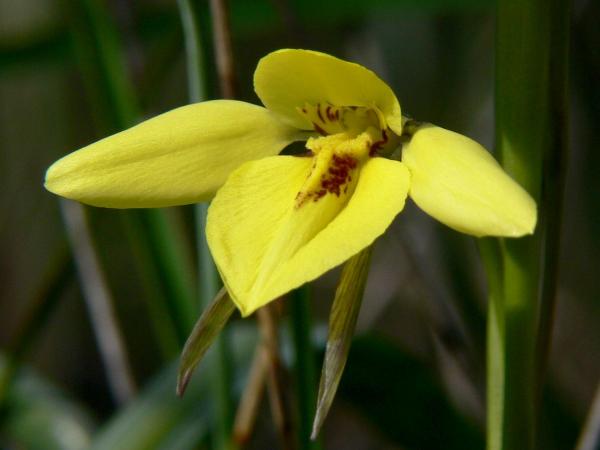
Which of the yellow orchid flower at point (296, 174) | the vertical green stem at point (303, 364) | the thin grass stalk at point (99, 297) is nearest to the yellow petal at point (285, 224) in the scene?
the yellow orchid flower at point (296, 174)

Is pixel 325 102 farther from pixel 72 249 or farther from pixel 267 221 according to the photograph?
pixel 72 249

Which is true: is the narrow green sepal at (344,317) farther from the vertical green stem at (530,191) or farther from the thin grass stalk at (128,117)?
the thin grass stalk at (128,117)

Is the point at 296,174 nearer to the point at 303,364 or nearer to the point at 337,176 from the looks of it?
the point at 337,176

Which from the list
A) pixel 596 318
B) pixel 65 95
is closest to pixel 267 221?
pixel 596 318

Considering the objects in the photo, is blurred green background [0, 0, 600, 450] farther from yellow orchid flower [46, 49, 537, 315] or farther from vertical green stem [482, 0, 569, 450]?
vertical green stem [482, 0, 569, 450]

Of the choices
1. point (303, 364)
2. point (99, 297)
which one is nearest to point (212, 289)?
point (303, 364)

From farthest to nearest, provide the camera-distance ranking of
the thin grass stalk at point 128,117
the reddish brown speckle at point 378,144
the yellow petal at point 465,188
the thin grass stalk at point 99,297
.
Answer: the thin grass stalk at point 99,297 < the thin grass stalk at point 128,117 < the reddish brown speckle at point 378,144 < the yellow petal at point 465,188

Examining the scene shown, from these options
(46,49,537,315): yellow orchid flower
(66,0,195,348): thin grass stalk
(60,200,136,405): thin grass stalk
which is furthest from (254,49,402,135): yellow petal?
(60,200,136,405): thin grass stalk

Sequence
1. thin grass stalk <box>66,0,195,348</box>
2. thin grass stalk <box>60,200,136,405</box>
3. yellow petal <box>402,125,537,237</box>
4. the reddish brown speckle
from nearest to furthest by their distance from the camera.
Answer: yellow petal <box>402,125,537,237</box>, the reddish brown speckle, thin grass stalk <box>66,0,195,348</box>, thin grass stalk <box>60,200,136,405</box>
